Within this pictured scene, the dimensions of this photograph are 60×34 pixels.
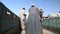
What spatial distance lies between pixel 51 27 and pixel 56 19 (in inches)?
35.3

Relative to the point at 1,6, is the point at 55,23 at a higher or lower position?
lower

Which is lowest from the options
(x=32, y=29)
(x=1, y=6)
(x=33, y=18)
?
(x=32, y=29)

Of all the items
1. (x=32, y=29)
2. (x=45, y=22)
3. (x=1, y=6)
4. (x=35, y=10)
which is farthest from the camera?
(x=45, y=22)

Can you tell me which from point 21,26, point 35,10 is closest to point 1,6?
point 35,10

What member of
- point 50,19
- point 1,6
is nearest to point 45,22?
point 50,19

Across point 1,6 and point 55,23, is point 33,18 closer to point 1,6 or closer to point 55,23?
point 1,6

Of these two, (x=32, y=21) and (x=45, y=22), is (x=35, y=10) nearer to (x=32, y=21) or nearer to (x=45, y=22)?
(x=32, y=21)

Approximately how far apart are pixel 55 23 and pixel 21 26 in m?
2.22

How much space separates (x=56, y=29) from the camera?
9.29 meters

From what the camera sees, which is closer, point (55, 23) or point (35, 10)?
point (35, 10)

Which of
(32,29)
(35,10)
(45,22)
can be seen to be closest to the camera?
(32,29)

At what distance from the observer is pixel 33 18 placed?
8.00ft

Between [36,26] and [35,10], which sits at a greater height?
[35,10]

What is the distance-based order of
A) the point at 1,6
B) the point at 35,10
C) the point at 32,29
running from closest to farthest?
the point at 32,29 < the point at 35,10 < the point at 1,6
